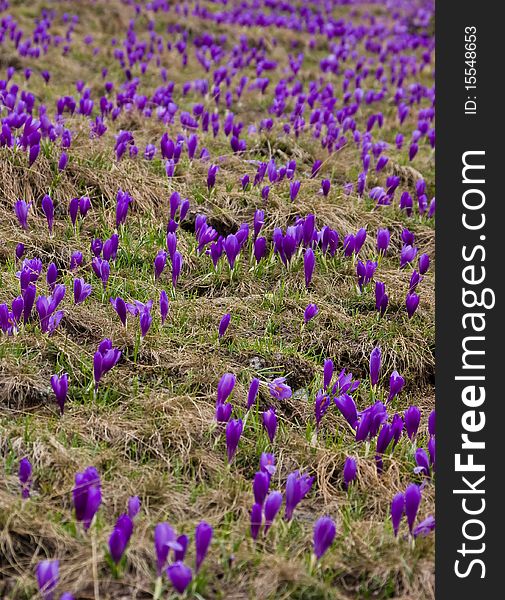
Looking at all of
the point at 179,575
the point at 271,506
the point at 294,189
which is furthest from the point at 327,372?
the point at 294,189

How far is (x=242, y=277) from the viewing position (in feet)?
15.7

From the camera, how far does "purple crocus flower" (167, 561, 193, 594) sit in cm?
256

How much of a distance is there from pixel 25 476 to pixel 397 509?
1349 millimetres

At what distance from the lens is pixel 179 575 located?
257cm

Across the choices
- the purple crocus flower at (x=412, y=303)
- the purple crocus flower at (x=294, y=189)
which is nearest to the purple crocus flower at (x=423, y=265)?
the purple crocus flower at (x=412, y=303)

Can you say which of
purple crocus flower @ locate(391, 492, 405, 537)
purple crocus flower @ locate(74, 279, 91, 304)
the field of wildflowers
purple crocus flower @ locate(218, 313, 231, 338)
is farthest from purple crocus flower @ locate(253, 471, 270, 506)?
purple crocus flower @ locate(74, 279, 91, 304)

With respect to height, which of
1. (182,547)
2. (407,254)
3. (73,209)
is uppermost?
(73,209)

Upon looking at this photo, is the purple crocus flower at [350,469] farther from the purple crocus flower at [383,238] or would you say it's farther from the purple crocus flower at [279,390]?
the purple crocus flower at [383,238]

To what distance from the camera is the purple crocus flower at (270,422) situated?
11.3ft

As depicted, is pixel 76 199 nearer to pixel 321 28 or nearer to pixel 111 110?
pixel 111 110

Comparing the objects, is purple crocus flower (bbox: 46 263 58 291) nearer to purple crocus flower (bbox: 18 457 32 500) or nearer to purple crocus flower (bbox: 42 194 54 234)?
purple crocus flower (bbox: 42 194 54 234)

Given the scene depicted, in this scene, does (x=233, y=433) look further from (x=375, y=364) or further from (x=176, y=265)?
(x=176, y=265)

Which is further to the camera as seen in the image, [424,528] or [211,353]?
[211,353]

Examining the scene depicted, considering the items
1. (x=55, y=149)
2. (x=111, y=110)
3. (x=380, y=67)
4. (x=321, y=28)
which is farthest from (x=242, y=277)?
(x=321, y=28)
